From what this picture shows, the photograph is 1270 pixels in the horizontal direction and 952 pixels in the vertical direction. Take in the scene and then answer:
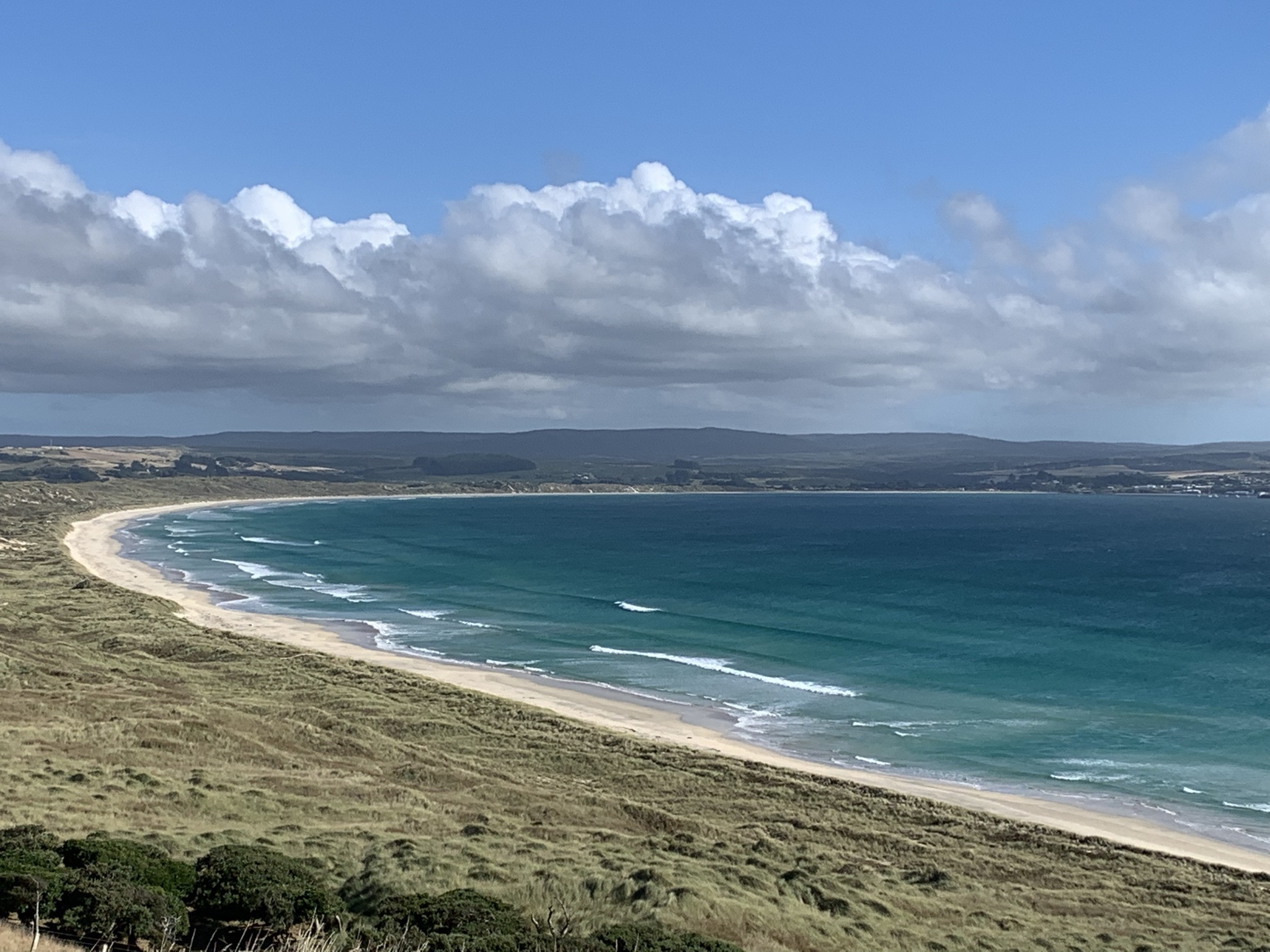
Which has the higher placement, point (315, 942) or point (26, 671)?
point (315, 942)

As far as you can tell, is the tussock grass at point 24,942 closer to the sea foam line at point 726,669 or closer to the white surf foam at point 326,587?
the sea foam line at point 726,669

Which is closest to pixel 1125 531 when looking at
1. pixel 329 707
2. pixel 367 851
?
pixel 329 707

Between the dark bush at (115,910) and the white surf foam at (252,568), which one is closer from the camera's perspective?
the dark bush at (115,910)

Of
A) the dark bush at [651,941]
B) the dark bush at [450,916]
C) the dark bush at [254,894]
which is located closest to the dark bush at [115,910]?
the dark bush at [254,894]

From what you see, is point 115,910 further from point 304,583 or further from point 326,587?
point 304,583

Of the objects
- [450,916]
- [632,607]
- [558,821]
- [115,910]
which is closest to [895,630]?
[632,607]

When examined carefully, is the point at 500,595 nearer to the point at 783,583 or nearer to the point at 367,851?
the point at 783,583

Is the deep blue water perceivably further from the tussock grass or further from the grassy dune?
the tussock grass
